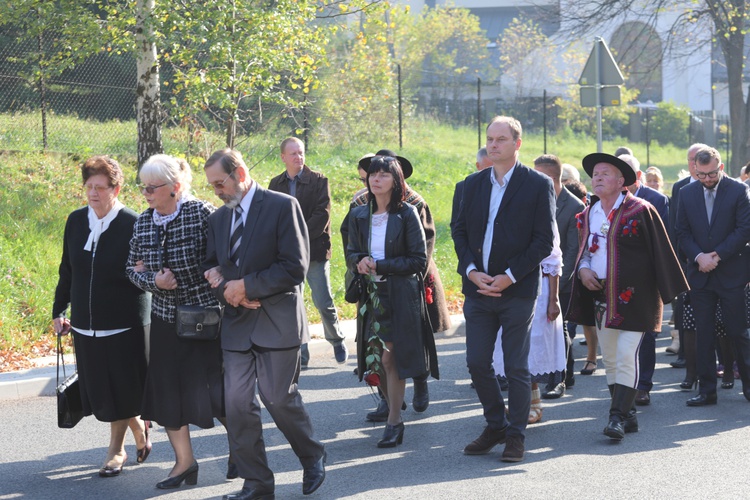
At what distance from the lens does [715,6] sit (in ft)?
70.8

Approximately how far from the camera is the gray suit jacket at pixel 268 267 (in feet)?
18.7

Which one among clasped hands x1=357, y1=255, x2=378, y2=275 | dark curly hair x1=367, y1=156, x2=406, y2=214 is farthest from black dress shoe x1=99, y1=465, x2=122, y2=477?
dark curly hair x1=367, y1=156, x2=406, y2=214

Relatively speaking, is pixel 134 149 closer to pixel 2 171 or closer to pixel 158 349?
pixel 2 171

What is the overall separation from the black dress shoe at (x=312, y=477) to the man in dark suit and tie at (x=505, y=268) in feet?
4.11

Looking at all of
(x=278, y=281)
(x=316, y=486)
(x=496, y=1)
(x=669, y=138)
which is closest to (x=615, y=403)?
(x=316, y=486)

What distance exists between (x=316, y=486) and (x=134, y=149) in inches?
485

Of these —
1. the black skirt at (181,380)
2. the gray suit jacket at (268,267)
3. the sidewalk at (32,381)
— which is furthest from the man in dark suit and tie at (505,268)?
the sidewalk at (32,381)

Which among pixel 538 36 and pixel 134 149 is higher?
pixel 538 36

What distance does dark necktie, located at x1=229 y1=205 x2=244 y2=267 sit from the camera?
19.0 feet

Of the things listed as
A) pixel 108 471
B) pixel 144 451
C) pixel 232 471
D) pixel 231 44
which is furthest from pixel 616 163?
pixel 231 44

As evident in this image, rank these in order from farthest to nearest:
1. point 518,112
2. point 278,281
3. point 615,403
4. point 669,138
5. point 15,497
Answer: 1. point 669,138
2. point 518,112
3. point 615,403
4. point 15,497
5. point 278,281

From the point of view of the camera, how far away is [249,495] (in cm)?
572

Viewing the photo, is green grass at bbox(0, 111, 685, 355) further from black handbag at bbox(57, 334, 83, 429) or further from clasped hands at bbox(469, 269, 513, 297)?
clasped hands at bbox(469, 269, 513, 297)

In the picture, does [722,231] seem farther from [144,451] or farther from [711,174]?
[144,451]
